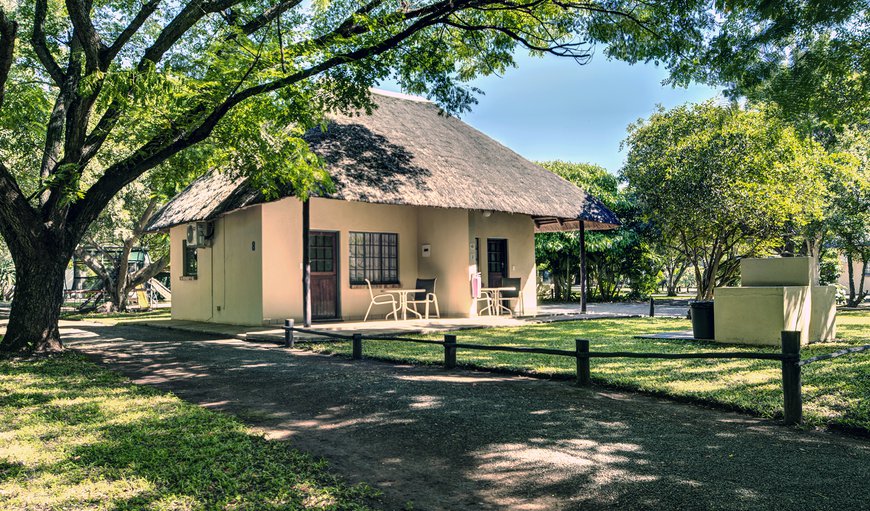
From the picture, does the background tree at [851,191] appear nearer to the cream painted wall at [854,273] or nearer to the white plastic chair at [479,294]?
the white plastic chair at [479,294]

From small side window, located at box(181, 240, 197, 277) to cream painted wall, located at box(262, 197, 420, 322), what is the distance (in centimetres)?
393

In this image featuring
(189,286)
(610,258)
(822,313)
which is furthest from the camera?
(610,258)

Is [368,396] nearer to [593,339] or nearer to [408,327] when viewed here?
[593,339]

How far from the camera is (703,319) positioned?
9602 millimetres

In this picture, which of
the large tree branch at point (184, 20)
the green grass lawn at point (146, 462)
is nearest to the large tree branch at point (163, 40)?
the large tree branch at point (184, 20)

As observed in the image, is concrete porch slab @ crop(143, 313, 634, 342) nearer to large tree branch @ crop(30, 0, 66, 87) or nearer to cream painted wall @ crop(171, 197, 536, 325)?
cream painted wall @ crop(171, 197, 536, 325)

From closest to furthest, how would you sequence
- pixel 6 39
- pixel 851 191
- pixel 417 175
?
pixel 6 39, pixel 417 175, pixel 851 191

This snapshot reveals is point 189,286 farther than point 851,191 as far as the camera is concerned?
No

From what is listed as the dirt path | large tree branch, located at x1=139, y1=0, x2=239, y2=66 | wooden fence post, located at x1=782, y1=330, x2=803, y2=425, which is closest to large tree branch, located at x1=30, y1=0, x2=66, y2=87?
large tree branch, located at x1=139, y1=0, x2=239, y2=66

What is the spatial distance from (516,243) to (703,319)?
699 centimetres

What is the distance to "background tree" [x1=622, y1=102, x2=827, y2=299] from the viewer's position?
1379 cm

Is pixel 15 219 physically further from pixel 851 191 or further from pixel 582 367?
pixel 851 191

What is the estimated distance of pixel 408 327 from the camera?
1195cm

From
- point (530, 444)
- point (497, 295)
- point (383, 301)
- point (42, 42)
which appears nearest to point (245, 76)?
point (42, 42)
